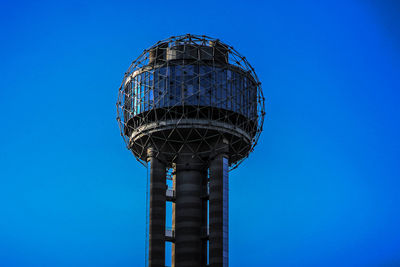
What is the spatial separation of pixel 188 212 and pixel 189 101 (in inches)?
679

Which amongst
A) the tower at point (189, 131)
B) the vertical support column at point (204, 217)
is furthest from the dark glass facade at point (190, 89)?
the vertical support column at point (204, 217)

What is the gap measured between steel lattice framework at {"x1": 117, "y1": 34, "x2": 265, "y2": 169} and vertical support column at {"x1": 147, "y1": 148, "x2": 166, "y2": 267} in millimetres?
1752

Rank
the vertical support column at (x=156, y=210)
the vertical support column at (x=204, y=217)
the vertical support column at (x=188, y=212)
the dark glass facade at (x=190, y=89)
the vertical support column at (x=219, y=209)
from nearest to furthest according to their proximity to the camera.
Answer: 1. the vertical support column at (x=219, y=209)
2. the vertical support column at (x=156, y=210)
3. the vertical support column at (x=188, y=212)
4. the dark glass facade at (x=190, y=89)
5. the vertical support column at (x=204, y=217)

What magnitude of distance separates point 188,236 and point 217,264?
7.49 m

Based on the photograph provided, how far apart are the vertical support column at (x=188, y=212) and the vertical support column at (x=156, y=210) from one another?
9.06ft

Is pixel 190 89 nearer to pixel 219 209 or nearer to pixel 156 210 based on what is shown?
pixel 219 209

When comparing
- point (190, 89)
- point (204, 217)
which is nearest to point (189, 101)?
point (190, 89)

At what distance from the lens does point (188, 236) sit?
93.1 metres

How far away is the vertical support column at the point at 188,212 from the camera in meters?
92.4

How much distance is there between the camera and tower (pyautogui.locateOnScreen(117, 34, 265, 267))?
3632 inches

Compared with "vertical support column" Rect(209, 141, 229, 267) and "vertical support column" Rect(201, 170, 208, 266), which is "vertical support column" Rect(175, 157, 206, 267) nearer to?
"vertical support column" Rect(201, 170, 208, 266)

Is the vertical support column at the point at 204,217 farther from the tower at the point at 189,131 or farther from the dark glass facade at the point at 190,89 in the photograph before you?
the dark glass facade at the point at 190,89

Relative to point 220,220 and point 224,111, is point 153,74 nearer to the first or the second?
point 224,111

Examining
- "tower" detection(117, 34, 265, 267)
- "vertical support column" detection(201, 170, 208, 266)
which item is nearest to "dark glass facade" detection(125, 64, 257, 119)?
"tower" detection(117, 34, 265, 267)
